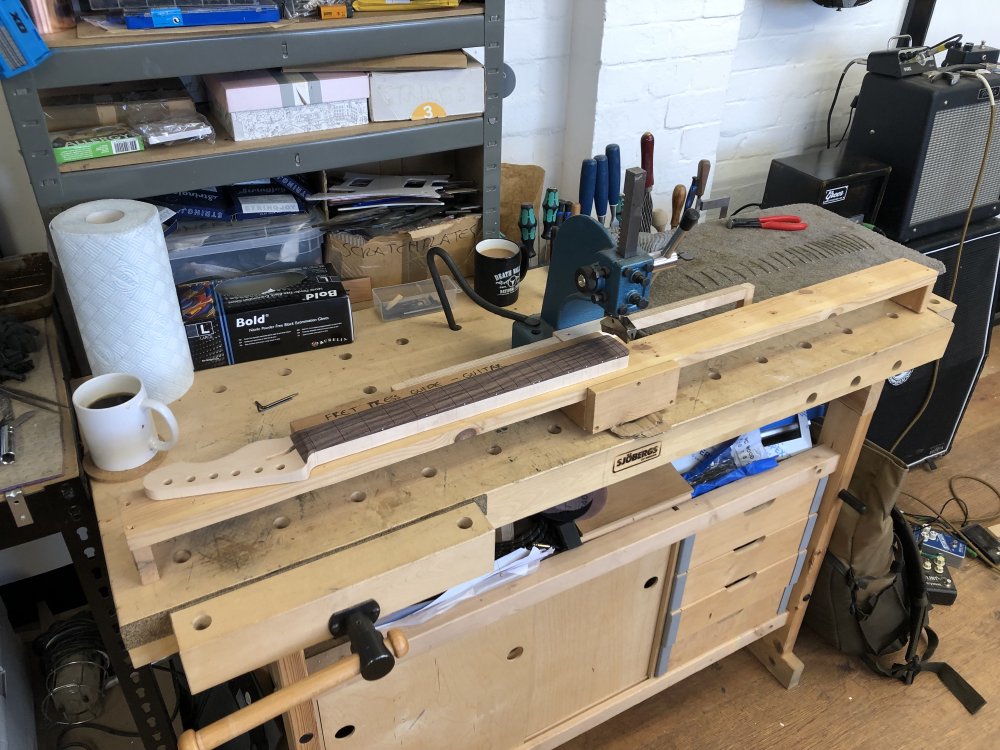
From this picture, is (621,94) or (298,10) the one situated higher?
(298,10)

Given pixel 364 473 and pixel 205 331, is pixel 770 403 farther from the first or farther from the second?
pixel 205 331

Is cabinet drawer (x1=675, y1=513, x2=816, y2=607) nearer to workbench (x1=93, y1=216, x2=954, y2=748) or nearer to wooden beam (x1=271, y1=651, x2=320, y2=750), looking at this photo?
workbench (x1=93, y1=216, x2=954, y2=748)

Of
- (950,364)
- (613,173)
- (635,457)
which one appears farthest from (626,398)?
(950,364)

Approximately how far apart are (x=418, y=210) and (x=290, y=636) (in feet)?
2.49

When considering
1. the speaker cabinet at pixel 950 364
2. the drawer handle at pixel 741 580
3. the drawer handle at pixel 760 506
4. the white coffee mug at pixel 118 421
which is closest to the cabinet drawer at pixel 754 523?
the drawer handle at pixel 760 506

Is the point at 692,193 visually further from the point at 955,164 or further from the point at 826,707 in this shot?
the point at 826,707

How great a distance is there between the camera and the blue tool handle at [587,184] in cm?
140

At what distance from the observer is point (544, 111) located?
1682mm

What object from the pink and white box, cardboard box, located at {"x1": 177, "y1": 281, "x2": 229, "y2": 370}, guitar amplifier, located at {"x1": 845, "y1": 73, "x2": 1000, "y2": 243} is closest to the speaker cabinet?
guitar amplifier, located at {"x1": 845, "y1": 73, "x2": 1000, "y2": 243}

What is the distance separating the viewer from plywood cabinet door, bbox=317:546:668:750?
3.69 ft

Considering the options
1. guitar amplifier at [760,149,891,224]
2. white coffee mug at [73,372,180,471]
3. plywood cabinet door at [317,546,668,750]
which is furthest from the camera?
guitar amplifier at [760,149,891,224]

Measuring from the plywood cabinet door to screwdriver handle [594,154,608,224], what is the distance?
609 mm

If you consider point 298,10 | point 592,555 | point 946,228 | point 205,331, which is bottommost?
point 592,555

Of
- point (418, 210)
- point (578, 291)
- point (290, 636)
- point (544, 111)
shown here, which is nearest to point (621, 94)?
point (544, 111)
